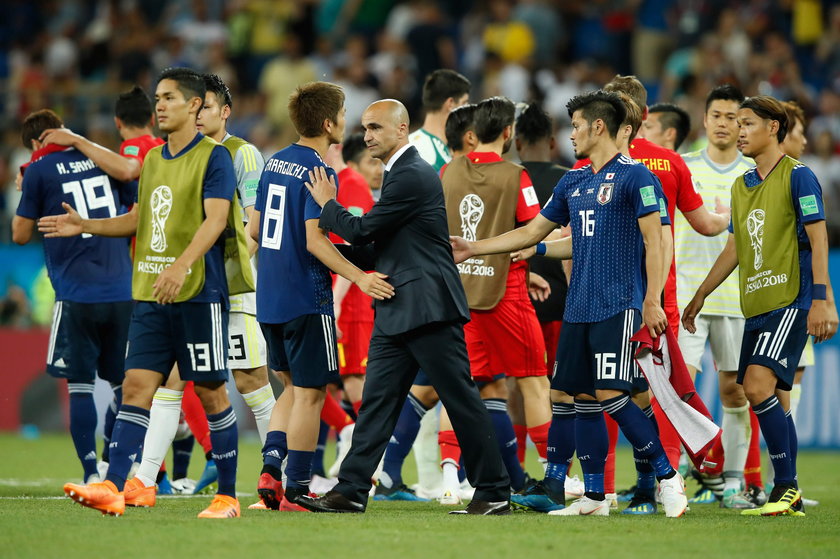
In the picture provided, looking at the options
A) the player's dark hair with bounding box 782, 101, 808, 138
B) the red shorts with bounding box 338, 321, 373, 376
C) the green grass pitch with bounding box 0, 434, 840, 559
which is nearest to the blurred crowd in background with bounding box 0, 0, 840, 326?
the player's dark hair with bounding box 782, 101, 808, 138

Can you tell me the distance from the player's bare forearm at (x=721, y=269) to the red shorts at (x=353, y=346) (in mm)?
2900

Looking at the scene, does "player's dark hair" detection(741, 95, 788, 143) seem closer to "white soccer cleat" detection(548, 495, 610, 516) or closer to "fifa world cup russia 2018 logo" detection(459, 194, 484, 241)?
"fifa world cup russia 2018 logo" detection(459, 194, 484, 241)

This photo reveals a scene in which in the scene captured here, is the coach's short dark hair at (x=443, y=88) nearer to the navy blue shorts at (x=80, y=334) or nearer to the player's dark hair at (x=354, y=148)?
the player's dark hair at (x=354, y=148)

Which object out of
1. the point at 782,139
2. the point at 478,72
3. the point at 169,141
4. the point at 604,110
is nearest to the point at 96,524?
the point at 169,141

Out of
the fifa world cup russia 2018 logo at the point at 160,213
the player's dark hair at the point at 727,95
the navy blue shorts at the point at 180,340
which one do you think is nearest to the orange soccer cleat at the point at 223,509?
the navy blue shorts at the point at 180,340

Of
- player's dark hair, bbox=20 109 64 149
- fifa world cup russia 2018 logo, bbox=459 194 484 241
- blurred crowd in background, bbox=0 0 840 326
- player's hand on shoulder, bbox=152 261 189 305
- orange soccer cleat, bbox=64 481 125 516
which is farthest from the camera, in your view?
blurred crowd in background, bbox=0 0 840 326

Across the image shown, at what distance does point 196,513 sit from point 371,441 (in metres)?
1.12

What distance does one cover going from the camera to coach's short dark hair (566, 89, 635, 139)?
24.1ft

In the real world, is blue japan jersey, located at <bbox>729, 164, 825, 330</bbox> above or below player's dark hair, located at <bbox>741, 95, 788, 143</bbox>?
below

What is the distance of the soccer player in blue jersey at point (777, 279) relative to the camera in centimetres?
744

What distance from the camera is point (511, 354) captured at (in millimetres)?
8258

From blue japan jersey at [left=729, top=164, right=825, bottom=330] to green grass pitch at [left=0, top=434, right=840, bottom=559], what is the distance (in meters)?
1.26

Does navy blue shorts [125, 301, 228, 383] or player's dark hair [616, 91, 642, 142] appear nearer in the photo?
navy blue shorts [125, 301, 228, 383]

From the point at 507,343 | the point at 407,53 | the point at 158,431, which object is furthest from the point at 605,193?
the point at 407,53
